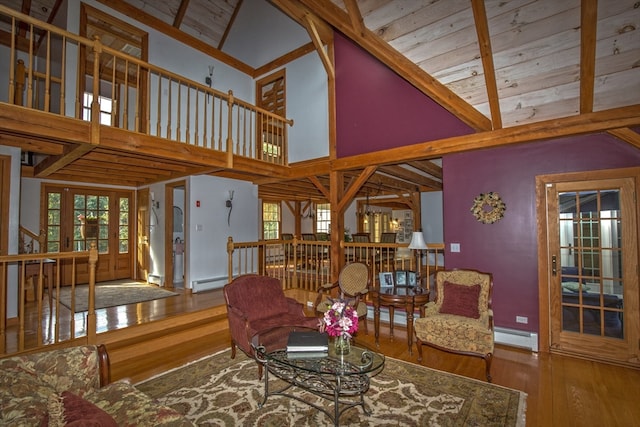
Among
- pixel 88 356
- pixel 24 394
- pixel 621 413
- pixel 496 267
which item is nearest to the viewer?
pixel 24 394

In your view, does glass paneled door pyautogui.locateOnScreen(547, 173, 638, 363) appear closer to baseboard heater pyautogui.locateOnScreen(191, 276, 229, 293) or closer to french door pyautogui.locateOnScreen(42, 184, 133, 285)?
baseboard heater pyautogui.locateOnScreen(191, 276, 229, 293)

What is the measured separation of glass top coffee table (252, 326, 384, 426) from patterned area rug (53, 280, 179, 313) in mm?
3408

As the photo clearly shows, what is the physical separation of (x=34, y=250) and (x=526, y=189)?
826 cm

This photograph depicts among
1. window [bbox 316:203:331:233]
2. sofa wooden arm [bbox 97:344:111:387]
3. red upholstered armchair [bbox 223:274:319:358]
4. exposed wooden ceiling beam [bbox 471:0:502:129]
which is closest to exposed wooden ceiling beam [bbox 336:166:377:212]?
exposed wooden ceiling beam [bbox 471:0:502:129]

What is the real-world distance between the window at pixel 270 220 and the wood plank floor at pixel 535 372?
279 inches

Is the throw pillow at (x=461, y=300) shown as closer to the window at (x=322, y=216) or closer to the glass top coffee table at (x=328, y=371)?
the glass top coffee table at (x=328, y=371)

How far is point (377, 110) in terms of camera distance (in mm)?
4852

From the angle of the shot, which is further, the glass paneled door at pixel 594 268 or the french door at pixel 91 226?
the french door at pixel 91 226

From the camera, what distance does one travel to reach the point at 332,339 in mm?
2779

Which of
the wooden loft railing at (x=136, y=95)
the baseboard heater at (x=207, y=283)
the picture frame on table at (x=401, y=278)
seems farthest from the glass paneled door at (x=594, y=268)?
the baseboard heater at (x=207, y=283)

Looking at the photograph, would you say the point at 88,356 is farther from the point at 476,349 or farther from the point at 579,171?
the point at 579,171

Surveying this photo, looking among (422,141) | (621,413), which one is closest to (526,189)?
(422,141)

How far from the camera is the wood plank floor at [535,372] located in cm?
244

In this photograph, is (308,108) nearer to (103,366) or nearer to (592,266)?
(592,266)
